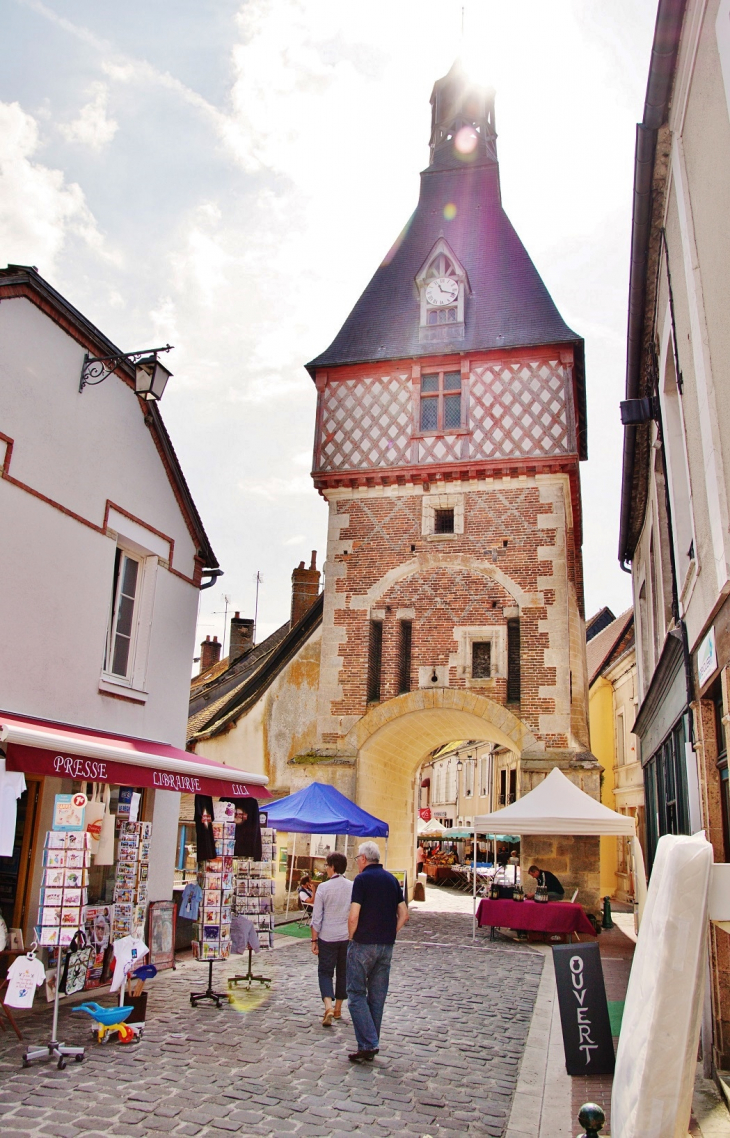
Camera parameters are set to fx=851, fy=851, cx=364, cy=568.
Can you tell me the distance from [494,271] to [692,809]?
46.9ft

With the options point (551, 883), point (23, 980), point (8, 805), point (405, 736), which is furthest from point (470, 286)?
point (23, 980)

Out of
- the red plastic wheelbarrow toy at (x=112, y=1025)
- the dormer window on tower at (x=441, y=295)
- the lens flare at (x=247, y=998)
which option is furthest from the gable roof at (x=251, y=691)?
the red plastic wheelbarrow toy at (x=112, y=1025)

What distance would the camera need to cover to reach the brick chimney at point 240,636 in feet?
85.2

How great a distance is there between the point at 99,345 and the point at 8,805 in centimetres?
459

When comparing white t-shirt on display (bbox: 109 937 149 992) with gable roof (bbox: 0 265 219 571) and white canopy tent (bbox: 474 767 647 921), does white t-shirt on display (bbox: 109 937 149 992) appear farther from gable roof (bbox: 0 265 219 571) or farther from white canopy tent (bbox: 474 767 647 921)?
white canopy tent (bbox: 474 767 647 921)

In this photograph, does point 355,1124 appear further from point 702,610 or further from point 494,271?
point 494,271

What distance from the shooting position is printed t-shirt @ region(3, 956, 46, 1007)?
5.39 metres

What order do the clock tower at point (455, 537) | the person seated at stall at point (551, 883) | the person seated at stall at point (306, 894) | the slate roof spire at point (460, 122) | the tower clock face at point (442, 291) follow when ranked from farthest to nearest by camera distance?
the slate roof spire at point (460, 122) < the tower clock face at point (442, 291) < the clock tower at point (455, 537) < the person seated at stall at point (306, 894) < the person seated at stall at point (551, 883)

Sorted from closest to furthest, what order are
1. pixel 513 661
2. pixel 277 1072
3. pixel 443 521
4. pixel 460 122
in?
pixel 277 1072
pixel 513 661
pixel 443 521
pixel 460 122

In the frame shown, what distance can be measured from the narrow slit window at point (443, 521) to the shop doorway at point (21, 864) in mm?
9861

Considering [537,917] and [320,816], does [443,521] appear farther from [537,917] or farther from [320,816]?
[537,917]

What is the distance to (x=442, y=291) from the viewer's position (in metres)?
17.3

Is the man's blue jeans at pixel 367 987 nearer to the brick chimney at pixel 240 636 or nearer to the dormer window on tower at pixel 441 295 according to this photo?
the dormer window on tower at pixel 441 295

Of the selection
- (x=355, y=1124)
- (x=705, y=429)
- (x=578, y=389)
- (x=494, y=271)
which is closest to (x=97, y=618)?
(x=355, y=1124)
